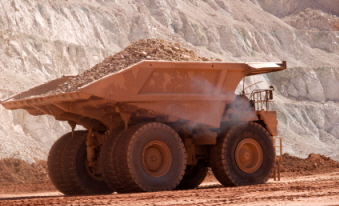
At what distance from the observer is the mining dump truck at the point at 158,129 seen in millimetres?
10266

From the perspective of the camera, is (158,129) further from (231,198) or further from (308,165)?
(308,165)

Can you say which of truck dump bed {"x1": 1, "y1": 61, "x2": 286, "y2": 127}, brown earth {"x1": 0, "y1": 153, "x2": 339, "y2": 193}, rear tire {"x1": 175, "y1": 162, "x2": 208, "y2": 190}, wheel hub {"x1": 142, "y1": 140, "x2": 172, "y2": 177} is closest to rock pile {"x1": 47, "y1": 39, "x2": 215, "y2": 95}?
truck dump bed {"x1": 1, "y1": 61, "x2": 286, "y2": 127}

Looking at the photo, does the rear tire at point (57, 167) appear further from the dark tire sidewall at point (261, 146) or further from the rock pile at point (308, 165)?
the rock pile at point (308, 165)

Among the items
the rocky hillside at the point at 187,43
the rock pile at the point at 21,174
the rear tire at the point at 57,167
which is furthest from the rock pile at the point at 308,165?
the rocky hillside at the point at 187,43

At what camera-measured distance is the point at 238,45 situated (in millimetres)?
47625

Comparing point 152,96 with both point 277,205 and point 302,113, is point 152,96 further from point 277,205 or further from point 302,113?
point 302,113

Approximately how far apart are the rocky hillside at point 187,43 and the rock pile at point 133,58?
9.30 meters

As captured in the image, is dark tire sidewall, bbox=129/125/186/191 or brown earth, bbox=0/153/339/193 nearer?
dark tire sidewall, bbox=129/125/186/191

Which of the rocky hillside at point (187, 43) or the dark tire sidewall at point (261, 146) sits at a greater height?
the rocky hillside at point (187, 43)

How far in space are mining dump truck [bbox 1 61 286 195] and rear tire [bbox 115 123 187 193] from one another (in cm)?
2

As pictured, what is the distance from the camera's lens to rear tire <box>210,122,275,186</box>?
11.3 m

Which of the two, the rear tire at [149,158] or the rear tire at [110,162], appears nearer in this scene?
the rear tire at [149,158]

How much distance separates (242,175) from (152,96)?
2544 millimetres

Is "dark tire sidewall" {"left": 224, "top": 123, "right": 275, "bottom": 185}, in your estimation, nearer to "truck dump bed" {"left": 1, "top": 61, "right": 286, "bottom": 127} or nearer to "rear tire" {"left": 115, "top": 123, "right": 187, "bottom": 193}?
"truck dump bed" {"left": 1, "top": 61, "right": 286, "bottom": 127}
